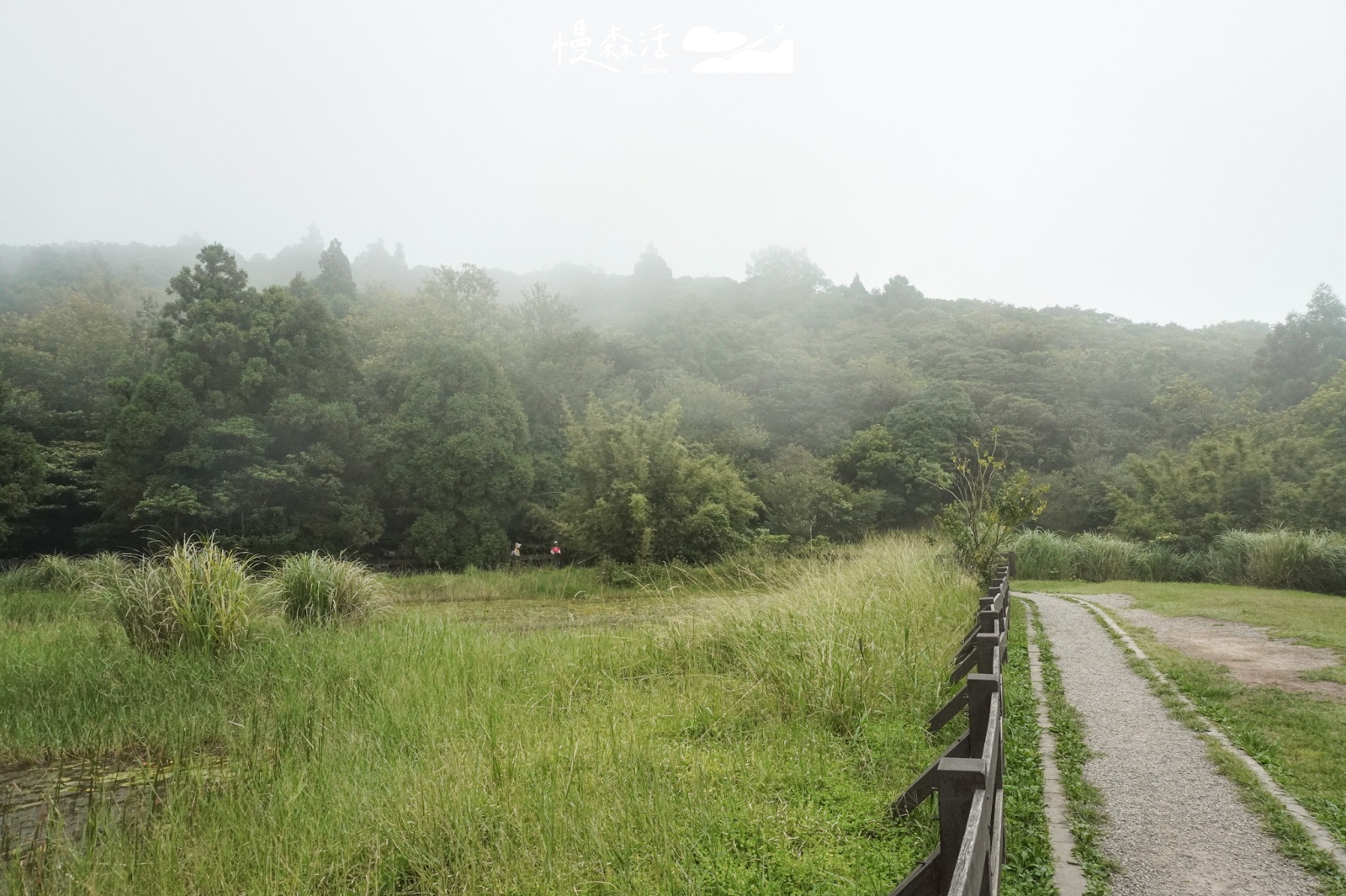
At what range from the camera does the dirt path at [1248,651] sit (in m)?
5.80

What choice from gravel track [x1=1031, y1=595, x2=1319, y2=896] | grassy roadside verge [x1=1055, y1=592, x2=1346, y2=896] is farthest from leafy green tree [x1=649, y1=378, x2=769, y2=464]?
gravel track [x1=1031, y1=595, x2=1319, y2=896]

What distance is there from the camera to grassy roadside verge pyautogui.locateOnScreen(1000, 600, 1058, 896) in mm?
2775

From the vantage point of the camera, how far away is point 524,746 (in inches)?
153

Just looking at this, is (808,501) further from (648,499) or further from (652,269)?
(652,269)

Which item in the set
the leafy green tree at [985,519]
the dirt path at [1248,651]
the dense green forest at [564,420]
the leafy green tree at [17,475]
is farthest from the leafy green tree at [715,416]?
the leafy green tree at [17,475]

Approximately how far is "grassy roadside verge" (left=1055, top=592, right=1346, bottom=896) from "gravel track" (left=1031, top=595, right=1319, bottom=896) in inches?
2.3

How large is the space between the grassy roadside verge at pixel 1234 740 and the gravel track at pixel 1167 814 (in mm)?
58

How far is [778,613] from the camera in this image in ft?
19.9

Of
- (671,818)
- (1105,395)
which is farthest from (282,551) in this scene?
(1105,395)

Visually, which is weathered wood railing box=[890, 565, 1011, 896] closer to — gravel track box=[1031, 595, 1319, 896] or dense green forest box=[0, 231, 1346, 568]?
gravel track box=[1031, 595, 1319, 896]

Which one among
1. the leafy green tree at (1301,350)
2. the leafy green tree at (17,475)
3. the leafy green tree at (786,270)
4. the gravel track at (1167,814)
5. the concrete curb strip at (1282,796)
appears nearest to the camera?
the gravel track at (1167,814)

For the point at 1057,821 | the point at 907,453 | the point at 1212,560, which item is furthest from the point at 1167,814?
the point at 907,453

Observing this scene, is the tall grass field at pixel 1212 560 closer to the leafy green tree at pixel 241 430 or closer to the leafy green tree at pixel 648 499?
the leafy green tree at pixel 648 499

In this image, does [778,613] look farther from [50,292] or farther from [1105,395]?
[50,292]
